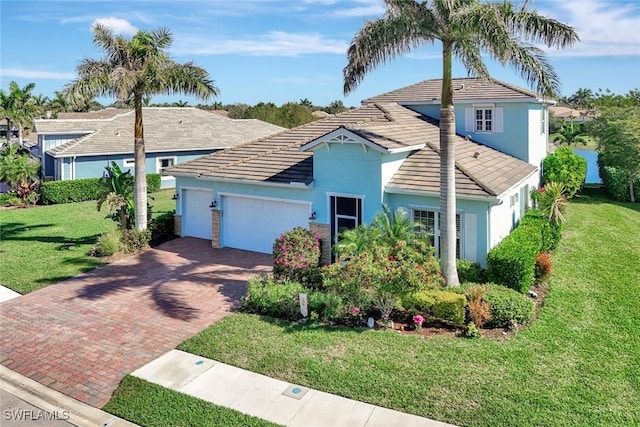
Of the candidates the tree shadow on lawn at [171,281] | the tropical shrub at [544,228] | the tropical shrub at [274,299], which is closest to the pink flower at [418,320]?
the tropical shrub at [274,299]


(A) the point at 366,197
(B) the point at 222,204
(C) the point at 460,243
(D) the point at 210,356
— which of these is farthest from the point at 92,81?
(C) the point at 460,243

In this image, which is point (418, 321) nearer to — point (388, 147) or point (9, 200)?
point (388, 147)

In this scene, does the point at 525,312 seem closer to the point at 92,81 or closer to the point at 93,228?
the point at 92,81

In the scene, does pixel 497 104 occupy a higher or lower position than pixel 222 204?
higher

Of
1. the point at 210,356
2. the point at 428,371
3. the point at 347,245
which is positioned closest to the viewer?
the point at 428,371

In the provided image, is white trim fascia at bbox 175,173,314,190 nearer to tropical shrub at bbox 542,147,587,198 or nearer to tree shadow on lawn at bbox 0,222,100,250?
tree shadow on lawn at bbox 0,222,100,250

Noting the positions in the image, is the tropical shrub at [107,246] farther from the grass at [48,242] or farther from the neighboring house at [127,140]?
the neighboring house at [127,140]

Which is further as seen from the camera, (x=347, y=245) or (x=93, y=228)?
(x=93, y=228)

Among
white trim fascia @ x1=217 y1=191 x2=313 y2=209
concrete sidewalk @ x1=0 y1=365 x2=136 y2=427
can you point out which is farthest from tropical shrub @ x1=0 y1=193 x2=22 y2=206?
concrete sidewalk @ x1=0 y1=365 x2=136 y2=427
